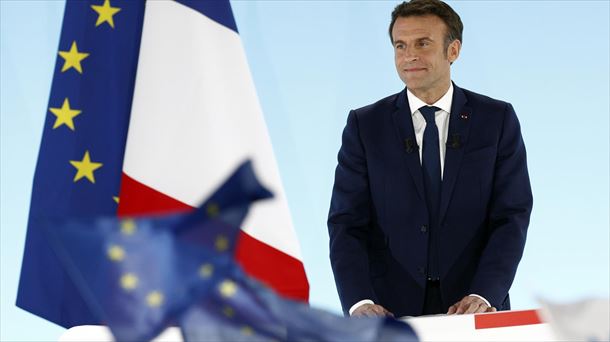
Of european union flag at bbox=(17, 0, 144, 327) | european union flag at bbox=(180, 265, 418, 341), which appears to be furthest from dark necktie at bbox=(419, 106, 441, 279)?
european union flag at bbox=(17, 0, 144, 327)

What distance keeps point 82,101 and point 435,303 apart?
1613mm

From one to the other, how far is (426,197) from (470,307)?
346 millimetres

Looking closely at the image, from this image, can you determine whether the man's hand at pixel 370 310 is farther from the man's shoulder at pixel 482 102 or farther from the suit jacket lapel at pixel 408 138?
the man's shoulder at pixel 482 102

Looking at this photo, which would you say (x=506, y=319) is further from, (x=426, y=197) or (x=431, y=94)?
(x=431, y=94)

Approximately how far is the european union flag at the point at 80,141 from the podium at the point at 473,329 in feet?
5.84

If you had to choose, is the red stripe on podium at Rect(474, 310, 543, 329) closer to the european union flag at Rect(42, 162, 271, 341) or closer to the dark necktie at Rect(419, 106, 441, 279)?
the european union flag at Rect(42, 162, 271, 341)

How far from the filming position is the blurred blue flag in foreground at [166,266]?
99cm

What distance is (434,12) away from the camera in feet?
7.54

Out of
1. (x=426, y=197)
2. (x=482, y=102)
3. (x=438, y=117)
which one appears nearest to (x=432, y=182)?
(x=426, y=197)

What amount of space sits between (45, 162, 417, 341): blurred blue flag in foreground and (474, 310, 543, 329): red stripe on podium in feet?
1.75

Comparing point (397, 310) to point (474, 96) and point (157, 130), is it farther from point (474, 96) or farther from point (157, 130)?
point (157, 130)

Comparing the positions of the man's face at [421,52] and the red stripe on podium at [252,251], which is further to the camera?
the red stripe on podium at [252,251]

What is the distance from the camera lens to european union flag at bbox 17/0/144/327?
329cm

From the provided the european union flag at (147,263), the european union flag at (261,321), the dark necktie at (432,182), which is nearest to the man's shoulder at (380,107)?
the dark necktie at (432,182)
